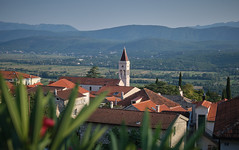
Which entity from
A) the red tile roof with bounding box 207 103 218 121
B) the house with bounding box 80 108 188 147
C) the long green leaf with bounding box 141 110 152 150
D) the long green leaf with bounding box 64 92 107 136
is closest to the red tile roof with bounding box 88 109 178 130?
the house with bounding box 80 108 188 147

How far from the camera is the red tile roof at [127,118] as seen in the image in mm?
23758

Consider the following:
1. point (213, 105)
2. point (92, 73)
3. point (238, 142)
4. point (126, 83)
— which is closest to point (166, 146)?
point (238, 142)

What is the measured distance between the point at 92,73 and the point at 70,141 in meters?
94.8

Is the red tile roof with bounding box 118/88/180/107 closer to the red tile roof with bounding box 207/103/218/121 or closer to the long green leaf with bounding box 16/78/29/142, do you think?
the red tile roof with bounding box 207/103/218/121

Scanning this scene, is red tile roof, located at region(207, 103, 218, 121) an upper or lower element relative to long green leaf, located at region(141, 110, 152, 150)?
lower

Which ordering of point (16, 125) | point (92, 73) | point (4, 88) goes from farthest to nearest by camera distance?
point (92, 73) → point (4, 88) → point (16, 125)

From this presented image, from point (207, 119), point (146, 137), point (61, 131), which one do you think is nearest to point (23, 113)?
point (61, 131)

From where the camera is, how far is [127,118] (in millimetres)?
25047

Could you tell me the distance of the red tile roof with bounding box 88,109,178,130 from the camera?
23.8 m

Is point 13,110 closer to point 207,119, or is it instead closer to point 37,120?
point 37,120

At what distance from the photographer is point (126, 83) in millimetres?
75812

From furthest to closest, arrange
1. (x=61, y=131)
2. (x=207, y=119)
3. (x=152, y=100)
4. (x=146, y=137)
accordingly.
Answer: (x=152, y=100) → (x=207, y=119) → (x=146, y=137) → (x=61, y=131)

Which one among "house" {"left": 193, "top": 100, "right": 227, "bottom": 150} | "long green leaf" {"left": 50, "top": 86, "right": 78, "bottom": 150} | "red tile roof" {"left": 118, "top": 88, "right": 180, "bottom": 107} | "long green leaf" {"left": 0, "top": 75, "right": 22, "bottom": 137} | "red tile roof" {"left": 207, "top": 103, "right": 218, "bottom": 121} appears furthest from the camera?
"red tile roof" {"left": 118, "top": 88, "right": 180, "bottom": 107}

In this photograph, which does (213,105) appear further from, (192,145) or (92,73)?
(92,73)
